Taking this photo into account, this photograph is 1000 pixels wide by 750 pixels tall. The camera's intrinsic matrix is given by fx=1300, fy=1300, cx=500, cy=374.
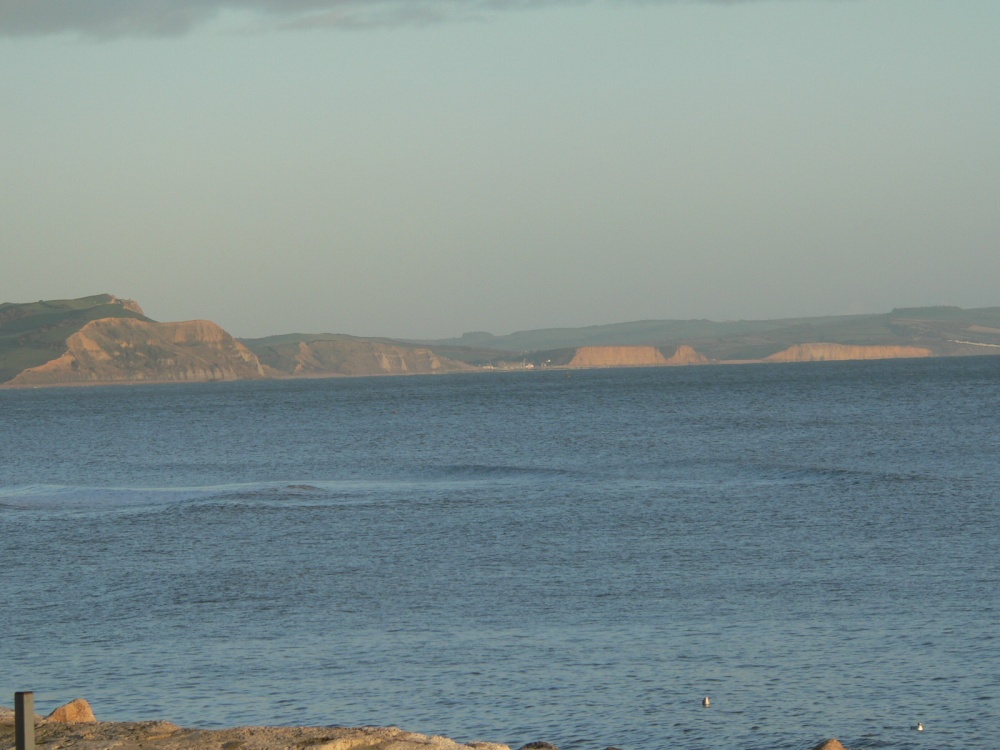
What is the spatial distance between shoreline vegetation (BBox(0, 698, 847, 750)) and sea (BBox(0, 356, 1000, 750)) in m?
2.76

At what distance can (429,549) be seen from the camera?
32.8 meters

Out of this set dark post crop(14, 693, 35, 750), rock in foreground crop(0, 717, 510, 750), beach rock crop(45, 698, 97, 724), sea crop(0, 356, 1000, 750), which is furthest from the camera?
sea crop(0, 356, 1000, 750)

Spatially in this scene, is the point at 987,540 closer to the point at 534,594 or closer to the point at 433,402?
the point at 534,594

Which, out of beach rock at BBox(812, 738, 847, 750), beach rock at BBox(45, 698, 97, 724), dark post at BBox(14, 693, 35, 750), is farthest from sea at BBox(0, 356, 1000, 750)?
dark post at BBox(14, 693, 35, 750)

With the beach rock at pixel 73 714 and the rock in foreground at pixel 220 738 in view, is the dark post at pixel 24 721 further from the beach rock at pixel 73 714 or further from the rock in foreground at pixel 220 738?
the beach rock at pixel 73 714

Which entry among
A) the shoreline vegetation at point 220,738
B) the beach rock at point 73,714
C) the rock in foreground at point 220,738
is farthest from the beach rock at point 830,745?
the beach rock at point 73,714

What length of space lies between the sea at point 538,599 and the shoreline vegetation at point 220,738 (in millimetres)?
2759

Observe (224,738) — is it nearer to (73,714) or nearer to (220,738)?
(220,738)

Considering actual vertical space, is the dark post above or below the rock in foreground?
above

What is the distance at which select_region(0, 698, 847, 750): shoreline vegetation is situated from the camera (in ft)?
43.0

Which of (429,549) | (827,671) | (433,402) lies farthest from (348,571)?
(433,402)

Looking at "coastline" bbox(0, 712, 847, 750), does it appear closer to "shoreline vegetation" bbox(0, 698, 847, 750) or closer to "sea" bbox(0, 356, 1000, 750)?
"shoreline vegetation" bbox(0, 698, 847, 750)

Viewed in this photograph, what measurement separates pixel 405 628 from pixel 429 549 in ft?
32.5

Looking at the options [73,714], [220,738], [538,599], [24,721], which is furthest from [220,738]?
[538,599]
